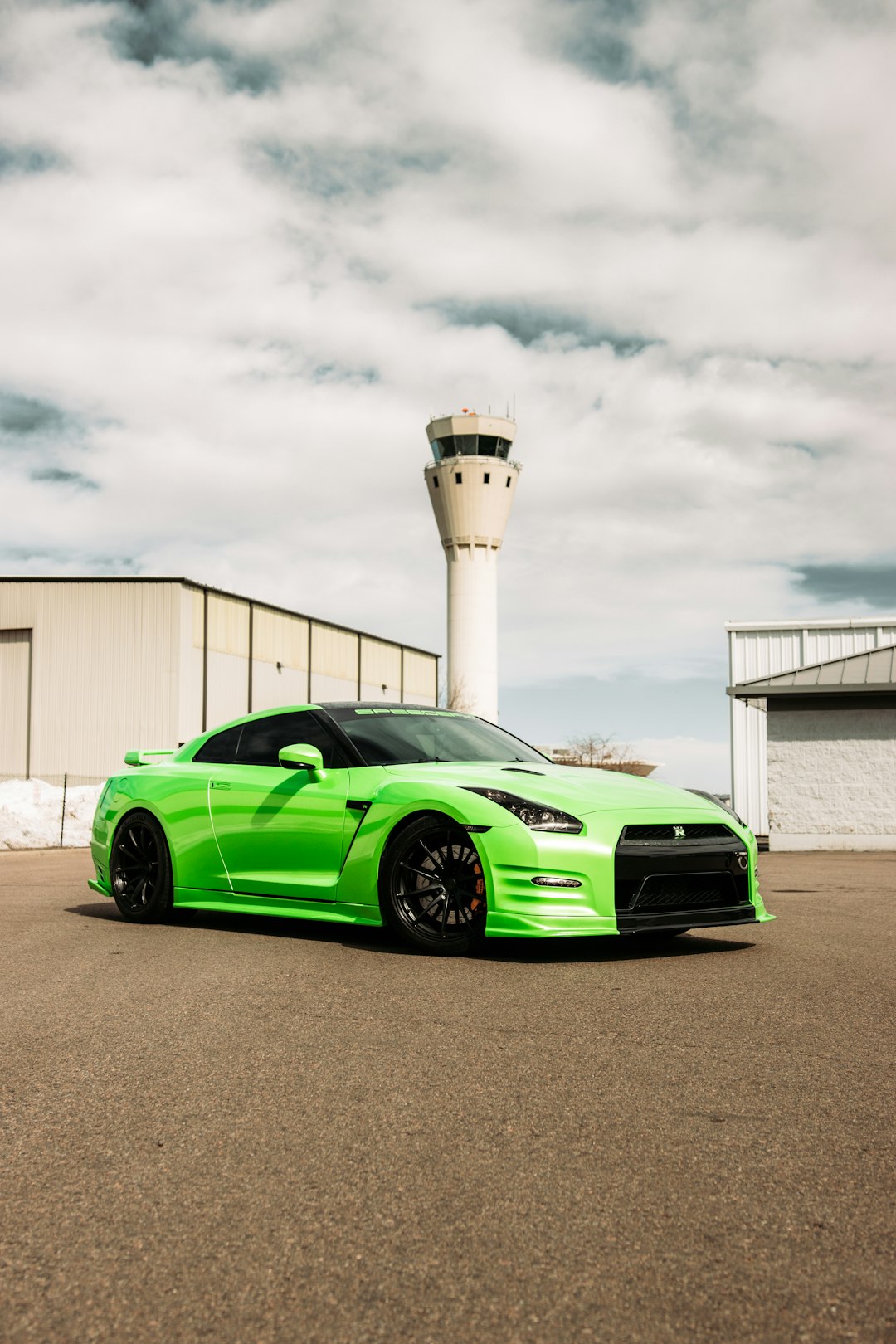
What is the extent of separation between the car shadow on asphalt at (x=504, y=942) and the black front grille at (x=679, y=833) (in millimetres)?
604

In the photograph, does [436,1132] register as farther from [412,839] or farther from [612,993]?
[412,839]

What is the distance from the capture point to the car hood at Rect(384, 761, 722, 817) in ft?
21.4

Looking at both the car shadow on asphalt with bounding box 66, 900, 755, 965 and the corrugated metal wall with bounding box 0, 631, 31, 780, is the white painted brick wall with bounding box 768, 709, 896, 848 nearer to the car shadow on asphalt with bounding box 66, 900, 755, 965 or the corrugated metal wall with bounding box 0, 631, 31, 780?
the car shadow on asphalt with bounding box 66, 900, 755, 965

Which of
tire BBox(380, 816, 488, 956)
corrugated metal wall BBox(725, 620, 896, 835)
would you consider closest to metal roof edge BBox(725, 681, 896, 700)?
corrugated metal wall BBox(725, 620, 896, 835)

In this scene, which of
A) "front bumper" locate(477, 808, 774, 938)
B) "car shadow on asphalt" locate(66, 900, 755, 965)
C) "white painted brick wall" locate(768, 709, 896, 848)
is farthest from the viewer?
"white painted brick wall" locate(768, 709, 896, 848)

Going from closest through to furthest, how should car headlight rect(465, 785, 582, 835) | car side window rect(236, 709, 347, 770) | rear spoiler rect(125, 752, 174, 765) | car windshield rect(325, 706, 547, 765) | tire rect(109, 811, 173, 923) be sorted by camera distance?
car headlight rect(465, 785, 582, 835) → car windshield rect(325, 706, 547, 765) → car side window rect(236, 709, 347, 770) → tire rect(109, 811, 173, 923) → rear spoiler rect(125, 752, 174, 765)

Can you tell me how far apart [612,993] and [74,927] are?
4.09 meters

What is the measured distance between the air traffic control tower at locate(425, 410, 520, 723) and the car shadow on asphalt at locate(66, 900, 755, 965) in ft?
193

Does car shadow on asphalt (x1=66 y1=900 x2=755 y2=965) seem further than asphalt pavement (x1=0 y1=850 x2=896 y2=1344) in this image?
Yes

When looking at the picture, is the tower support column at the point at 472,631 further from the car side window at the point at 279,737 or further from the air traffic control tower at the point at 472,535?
the car side window at the point at 279,737

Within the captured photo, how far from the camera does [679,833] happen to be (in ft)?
21.4

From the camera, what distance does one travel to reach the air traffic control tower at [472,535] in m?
68.1

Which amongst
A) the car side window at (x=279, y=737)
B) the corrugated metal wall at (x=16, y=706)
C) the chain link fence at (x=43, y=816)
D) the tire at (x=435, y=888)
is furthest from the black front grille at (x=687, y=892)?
the corrugated metal wall at (x=16, y=706)

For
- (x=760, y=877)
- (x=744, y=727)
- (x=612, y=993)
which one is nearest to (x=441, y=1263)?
(x=612, y=993)
